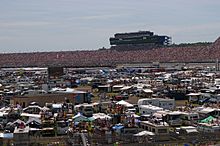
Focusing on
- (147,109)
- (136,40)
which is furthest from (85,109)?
(136,40)

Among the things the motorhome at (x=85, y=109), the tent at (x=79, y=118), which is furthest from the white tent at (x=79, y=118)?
the motorhome at (x=85, y=109)

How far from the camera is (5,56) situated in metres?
96.5

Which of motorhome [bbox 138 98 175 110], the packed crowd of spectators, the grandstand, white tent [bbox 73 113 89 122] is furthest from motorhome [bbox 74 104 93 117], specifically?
the grandstand

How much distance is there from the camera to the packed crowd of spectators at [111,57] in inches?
3029

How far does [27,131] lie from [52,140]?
4.18 ft

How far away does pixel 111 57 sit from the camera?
84.7 metres

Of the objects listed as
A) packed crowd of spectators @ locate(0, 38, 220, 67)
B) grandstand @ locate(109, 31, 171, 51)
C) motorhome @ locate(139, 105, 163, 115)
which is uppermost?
grandstand @ locate(109, 31, 171, 51)

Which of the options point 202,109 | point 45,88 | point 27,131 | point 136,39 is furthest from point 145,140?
point 136,39

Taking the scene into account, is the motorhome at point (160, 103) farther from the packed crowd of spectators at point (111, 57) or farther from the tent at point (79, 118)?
the packed crowd of spectators at point (111, 57)

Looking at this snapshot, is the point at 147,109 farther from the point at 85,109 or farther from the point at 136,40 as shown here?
the point at 136,40

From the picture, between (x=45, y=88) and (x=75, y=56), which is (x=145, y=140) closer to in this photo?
(x=45, y=88)

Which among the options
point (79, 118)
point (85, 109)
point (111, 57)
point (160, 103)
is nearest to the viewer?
point (79, 118)

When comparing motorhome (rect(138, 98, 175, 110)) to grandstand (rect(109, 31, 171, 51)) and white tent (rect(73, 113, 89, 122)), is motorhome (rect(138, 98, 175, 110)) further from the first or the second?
grandstand (rect(109, 31, 171, 51))

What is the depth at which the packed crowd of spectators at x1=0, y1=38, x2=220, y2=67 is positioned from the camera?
76938 mm
